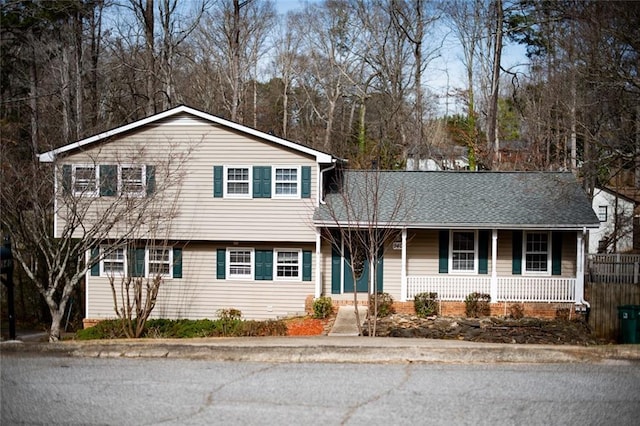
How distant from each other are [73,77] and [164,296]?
16.2 m

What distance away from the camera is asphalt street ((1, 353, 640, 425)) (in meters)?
7.87

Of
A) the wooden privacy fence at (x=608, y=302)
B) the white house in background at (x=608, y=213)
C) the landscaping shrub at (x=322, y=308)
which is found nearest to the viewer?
the landscaping shrub at (x=322, y=308)

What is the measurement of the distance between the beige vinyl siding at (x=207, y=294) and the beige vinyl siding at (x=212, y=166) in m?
0.97

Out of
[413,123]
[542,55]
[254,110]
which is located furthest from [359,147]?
[542,55]

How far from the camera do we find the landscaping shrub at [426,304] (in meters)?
21.7

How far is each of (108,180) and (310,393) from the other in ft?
51.2

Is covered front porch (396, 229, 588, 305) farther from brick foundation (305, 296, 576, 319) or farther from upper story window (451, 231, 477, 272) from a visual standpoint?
upper story window (451, 231, 477, 272)

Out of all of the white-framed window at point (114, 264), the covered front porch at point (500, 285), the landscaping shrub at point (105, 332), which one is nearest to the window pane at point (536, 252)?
the covered front porch at point (500, 285)

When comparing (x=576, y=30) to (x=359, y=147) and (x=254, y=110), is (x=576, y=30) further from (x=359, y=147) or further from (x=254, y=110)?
(x=254, y=110)

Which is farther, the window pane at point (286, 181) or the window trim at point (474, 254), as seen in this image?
the window trim at point (474, 254)

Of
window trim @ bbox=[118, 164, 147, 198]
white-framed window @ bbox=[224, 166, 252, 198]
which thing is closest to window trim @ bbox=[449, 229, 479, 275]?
white-framed window @ bbox=[224, 166, 252, 198]

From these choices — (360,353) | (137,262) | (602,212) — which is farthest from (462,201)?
(602,212)

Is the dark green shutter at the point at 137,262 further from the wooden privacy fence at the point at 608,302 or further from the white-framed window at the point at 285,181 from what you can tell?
the wooden privacy fence at the point at 608,302

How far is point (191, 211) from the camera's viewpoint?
23344 mm
